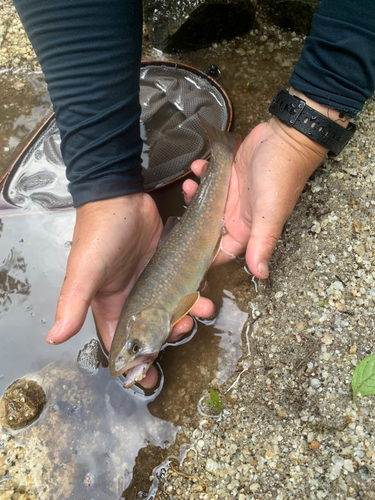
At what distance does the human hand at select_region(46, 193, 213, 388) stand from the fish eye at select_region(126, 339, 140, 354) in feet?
1.11

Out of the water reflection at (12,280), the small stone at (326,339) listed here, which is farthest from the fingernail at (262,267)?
the water reflection at (12,280)

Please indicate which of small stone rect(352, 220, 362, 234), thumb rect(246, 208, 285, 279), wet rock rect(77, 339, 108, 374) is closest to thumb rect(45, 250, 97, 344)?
wet rock rect(77, 339, 108, 374)

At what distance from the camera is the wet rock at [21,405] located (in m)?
2.58

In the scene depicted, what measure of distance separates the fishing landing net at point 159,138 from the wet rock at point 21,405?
163cm

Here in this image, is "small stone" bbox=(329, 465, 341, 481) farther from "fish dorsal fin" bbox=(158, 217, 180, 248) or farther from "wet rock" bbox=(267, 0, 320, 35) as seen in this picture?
"wet rock" bbox=(267, 0, 320, 35)

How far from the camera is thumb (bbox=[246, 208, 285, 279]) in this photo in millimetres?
2266

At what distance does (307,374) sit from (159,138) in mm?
2487

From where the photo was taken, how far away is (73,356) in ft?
9.41

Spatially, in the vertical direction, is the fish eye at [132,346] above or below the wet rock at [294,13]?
below

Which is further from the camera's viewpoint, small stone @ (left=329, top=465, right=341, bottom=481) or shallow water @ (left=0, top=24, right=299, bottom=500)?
shallow water @ (left=0, top=24, right=299, bottom=500)

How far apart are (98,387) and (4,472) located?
0.80 metres

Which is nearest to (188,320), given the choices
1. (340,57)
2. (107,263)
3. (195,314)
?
(195,314)

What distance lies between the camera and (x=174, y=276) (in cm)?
256

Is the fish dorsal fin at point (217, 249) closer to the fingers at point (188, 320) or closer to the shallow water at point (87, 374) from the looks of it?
the shallow water at point (87, 374)
